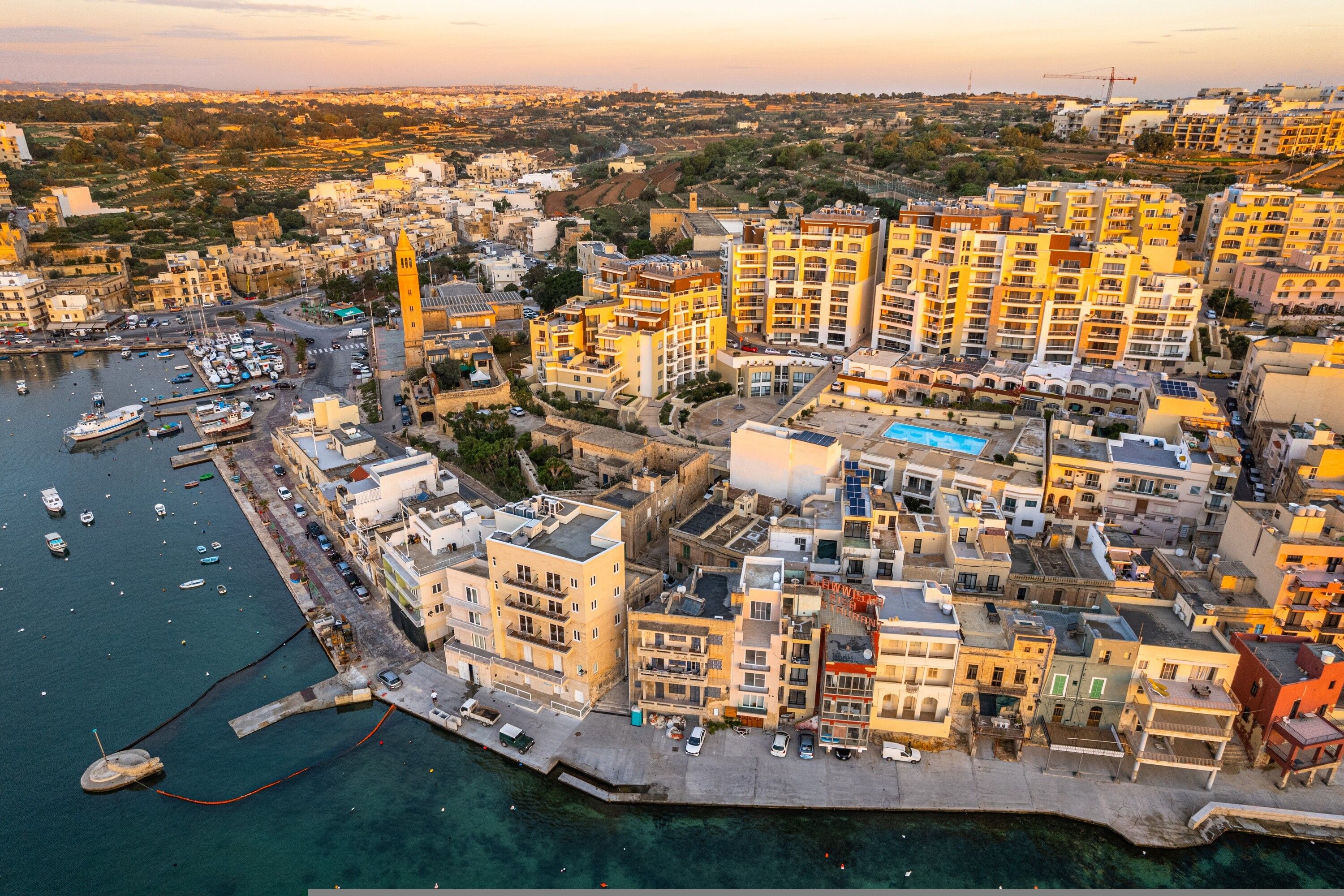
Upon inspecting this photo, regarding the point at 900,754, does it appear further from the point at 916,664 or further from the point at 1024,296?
the point at 1024,296

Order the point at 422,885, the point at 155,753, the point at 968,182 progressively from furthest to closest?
the point at 968,182, the point at 155,753, the point at 422,885

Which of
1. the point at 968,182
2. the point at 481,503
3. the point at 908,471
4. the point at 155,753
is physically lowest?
the point at 155,753

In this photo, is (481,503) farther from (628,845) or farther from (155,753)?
(628,845)

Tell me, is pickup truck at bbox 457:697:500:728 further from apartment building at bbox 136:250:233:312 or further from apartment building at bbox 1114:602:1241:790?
apartment building at bbox 136:250:233:312

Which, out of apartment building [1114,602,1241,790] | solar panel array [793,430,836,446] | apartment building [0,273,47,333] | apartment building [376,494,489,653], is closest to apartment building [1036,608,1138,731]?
apartment building [1114,602,1241,790]

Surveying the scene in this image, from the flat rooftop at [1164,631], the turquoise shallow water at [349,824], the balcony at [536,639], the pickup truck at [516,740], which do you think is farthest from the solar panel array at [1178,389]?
the pickup truck at [516,740]

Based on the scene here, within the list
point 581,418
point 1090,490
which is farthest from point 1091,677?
point 581,418

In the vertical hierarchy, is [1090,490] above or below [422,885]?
above
